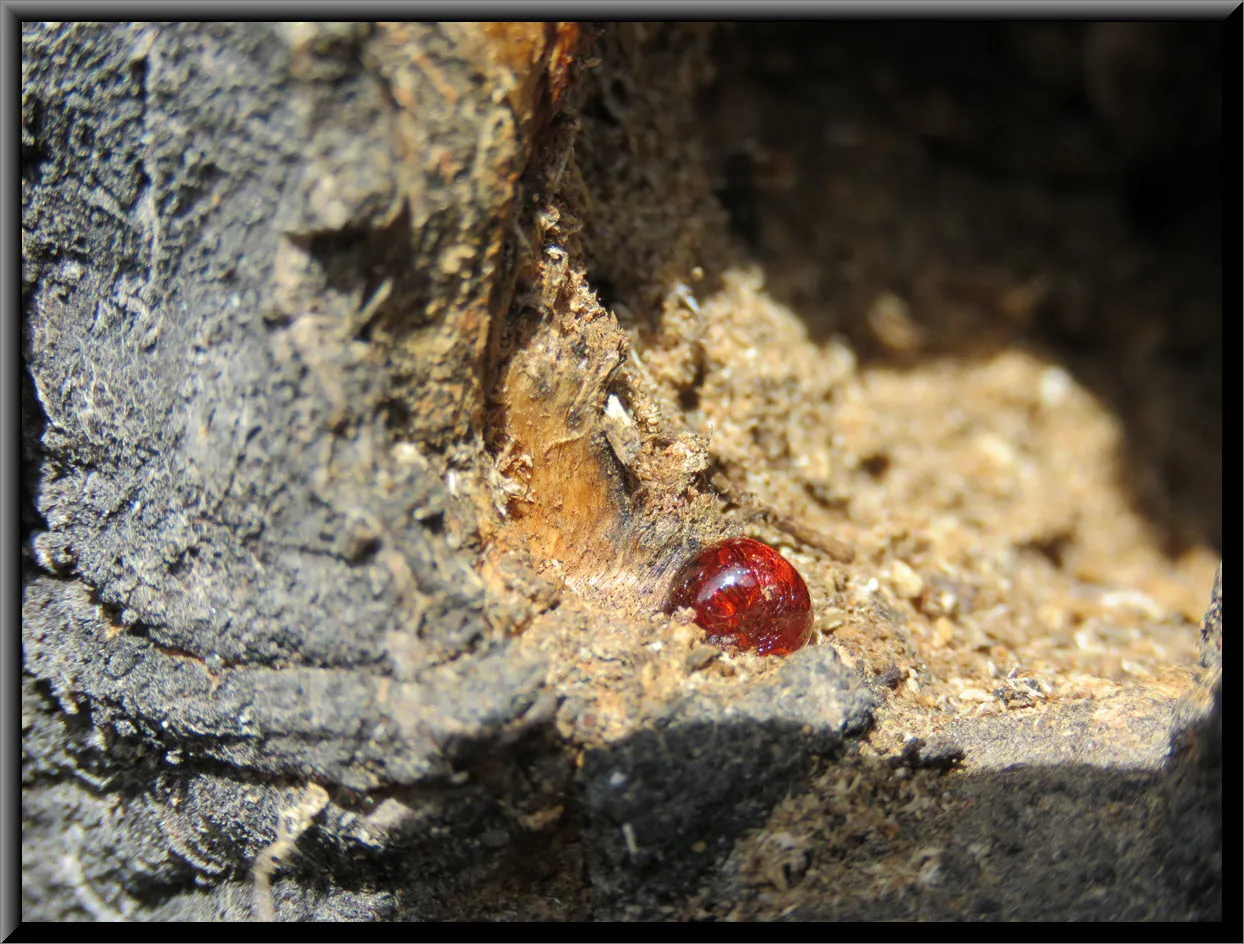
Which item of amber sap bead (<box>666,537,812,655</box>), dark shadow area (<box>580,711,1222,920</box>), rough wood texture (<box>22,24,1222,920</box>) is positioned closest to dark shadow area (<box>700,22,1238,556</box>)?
rough wood texture (<box>22,24,1222,920</box>)

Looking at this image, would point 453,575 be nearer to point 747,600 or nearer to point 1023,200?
point 747,600

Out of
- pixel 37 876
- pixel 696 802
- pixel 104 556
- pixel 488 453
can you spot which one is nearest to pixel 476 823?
pixel 696 802

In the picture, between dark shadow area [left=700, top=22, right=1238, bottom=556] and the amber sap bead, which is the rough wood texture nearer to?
the amber sap bead

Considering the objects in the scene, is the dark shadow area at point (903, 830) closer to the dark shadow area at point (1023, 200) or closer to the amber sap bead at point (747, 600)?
the amber sap bead at point (747, 600)

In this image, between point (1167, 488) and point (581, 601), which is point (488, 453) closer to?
point (581, 601)

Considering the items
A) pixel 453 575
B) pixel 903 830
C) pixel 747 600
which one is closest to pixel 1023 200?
pixel 747 600
